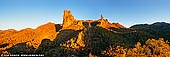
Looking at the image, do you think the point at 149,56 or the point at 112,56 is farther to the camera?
the point at 112,56

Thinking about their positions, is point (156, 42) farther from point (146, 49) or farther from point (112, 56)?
point (112, 56)

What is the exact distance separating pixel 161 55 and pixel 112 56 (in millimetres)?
62978

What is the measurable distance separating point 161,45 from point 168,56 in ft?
18.1

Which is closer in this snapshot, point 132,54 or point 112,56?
point 132,54

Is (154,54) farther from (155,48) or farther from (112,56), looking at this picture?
(112,56)

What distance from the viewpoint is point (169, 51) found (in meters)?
136

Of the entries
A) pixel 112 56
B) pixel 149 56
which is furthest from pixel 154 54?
pixel 112 56

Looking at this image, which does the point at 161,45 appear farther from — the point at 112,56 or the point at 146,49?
the point at 112,56

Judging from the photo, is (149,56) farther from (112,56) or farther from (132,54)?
(112,56)

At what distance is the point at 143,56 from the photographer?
442 ft

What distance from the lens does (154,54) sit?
136 metres

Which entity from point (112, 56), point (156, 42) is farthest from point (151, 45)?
point (112, 56)

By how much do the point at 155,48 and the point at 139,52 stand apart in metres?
7.85

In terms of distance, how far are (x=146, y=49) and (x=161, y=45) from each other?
6429mm
